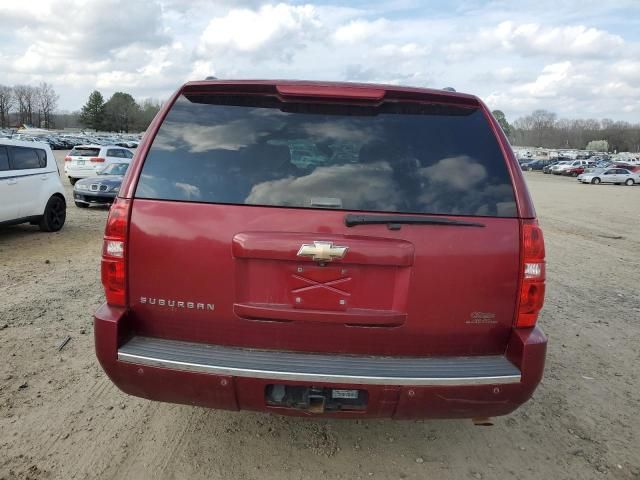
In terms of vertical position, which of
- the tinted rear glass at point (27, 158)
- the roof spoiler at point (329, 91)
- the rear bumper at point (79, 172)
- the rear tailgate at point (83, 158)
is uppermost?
the roof spoiler at point (329, 91)

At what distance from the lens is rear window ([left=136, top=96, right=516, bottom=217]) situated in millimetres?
2535

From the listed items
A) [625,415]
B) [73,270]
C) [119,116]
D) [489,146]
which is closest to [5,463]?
[489,146]

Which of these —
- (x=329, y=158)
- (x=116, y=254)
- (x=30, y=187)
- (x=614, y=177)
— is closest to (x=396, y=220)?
(x=329, y=158)

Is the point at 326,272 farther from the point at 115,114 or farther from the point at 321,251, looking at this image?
the point at 115,114

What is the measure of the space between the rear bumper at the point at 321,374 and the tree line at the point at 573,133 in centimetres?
13471

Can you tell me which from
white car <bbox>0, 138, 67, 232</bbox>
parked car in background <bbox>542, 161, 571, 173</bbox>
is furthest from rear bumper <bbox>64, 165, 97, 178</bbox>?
parked car in background <bbox>542, 161, 571, 173</bbox>

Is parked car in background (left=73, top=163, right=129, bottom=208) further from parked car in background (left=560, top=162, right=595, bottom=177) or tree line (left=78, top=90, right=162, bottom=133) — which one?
tree line (left=78, top=90, right=162, bottom=133)

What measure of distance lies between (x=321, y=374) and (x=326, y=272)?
1.56 ft

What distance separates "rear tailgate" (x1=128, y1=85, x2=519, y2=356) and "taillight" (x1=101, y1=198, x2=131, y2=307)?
0.06m

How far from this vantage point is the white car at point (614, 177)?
46.8 metres

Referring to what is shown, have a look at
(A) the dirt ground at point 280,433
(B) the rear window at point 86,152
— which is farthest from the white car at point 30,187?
(B) the rear window at point 86,152

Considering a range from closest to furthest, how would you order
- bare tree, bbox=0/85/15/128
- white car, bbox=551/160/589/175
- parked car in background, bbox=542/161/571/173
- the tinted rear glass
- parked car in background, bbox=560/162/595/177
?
the tinted rear glass < parked car in background, bbox=560/162/595/177 < white car, bbox=551/160/589/175 < parked car in background, bbox=542/161/571/173 < bare tree, bbox=0/85/15/128

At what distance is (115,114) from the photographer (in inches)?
5256

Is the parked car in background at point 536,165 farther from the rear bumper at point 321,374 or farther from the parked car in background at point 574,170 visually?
the rear bumper at point 321,374
